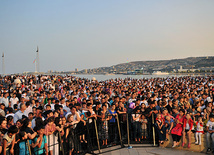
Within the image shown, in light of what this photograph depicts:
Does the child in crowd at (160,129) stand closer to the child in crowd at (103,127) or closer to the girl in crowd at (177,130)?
the girl in crowd at (177,130)

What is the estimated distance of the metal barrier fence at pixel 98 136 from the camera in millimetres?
5828

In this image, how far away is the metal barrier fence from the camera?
583cm

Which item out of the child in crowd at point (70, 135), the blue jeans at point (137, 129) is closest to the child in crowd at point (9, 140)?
the child in crowd at point (70, 135)

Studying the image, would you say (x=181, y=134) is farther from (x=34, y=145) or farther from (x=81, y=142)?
(x=34, y=145)

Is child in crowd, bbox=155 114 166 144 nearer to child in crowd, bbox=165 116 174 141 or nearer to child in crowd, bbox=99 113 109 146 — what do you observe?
child in crowd, bbox=165 116 174 141

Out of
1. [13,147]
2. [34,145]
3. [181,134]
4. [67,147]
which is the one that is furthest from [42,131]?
[181,134]

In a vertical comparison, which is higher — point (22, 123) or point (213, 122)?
point (22, 123)

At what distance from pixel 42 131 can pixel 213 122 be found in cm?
559

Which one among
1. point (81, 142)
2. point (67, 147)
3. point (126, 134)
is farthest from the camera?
point (126, 134)

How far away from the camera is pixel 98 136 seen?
746 centimetres

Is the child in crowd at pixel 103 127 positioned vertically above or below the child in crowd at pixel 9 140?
below

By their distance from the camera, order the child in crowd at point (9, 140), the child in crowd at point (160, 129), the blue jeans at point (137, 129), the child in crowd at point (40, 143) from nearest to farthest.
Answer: the child in crowd at point (9, 140)
the child in crowd at point (40, 143)
the child in crowd at point (160, 129)
the blue jeans at point (137, 129)

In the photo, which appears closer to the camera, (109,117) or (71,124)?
(71,124)

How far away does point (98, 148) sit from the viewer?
277 inches
